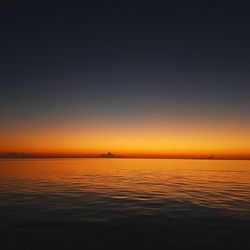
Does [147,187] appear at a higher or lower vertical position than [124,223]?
higher

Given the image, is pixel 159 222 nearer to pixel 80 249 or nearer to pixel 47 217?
pixel 80 249

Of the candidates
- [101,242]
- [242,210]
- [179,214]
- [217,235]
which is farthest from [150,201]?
[101,242]

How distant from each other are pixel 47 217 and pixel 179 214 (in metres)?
7.91

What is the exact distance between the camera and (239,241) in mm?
8625

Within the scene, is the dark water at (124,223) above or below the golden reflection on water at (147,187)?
below

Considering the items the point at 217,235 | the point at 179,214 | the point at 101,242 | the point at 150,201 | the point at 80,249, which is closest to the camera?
the point at 80,249

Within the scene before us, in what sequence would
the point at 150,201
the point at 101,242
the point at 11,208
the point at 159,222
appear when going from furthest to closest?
the point at 150,201
the point at 11,208
the point at 159,222
the point at 101,242

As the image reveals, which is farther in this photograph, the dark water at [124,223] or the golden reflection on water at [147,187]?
the golden reflection on water at [147,187]

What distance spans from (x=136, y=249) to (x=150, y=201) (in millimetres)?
8774

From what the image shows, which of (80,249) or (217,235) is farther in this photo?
(217,235)

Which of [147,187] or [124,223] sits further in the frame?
[147,187]

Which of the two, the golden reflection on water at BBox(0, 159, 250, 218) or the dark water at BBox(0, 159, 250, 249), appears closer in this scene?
the dark water at BBox(0, 159, 250, 249)

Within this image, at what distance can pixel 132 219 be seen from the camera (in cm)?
1153

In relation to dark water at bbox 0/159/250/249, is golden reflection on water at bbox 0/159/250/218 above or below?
above
